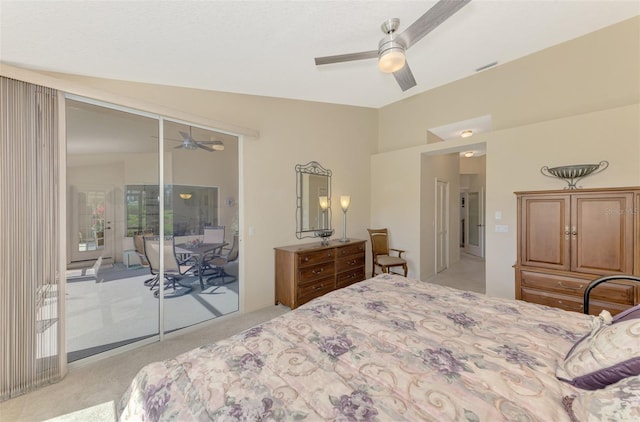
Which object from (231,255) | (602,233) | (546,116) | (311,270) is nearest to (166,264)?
(231,255)

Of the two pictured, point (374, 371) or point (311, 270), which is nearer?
point (374, 371)

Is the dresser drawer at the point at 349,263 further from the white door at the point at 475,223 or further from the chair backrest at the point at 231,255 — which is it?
the white door at the point at 475,223

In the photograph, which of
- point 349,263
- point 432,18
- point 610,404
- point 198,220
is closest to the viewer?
point 610,404

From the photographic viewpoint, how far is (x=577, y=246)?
Result: 2.66 m

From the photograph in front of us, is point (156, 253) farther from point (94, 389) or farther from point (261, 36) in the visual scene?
point (261, 36)

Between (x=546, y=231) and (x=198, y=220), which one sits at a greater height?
(x=198, y=220)

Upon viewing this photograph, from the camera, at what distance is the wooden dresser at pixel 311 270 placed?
3.47 metres

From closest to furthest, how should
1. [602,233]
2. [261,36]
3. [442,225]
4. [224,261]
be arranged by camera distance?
[261,36] < [602,233] < [224,261] < [442,225]

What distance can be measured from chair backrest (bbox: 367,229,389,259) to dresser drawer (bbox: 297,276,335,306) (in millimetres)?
1337

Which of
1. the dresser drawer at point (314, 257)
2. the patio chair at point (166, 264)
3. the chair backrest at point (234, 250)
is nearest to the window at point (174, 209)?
the patio chair at point (166, 264)

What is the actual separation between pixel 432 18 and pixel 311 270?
3.04 metres

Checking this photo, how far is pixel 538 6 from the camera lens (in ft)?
7.21

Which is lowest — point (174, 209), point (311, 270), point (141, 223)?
point (311, 270)

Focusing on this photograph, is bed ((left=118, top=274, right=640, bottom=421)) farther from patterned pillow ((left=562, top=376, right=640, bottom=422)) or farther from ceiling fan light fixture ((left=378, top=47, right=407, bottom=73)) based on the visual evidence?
ceiling fan light fixture ((left=378, top=47, right=407, bottom=73))
